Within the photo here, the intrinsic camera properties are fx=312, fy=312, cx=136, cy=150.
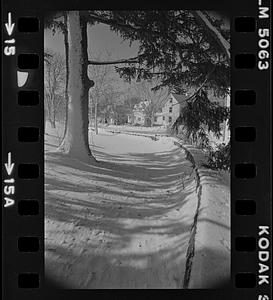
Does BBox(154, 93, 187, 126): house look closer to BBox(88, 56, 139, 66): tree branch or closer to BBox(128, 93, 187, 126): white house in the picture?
BBox(128, 93, 187, 126): white house

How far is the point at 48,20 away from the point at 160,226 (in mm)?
1700

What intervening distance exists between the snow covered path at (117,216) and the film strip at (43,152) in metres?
0.09

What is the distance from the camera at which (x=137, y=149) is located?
259 centimetres

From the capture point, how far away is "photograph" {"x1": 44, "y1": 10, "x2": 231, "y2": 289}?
2.23 meters

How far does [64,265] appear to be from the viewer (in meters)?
2.22

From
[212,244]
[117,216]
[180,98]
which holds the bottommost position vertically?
[212,244]

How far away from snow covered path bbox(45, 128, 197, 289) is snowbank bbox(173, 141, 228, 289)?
0.07 m

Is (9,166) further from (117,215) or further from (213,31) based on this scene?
(213,31)

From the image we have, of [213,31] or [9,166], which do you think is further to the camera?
[213,31]

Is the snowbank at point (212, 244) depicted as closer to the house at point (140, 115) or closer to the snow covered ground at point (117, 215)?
the snow covered ground at point (117, 215)

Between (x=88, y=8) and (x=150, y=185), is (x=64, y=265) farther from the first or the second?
(x=88, y=8)

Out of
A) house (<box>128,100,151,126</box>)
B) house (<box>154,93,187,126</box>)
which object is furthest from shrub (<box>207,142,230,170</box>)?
house (<box>128,100,151,126</box>)

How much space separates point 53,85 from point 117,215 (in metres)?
1.07

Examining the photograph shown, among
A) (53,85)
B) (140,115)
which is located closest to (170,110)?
(140,115)
